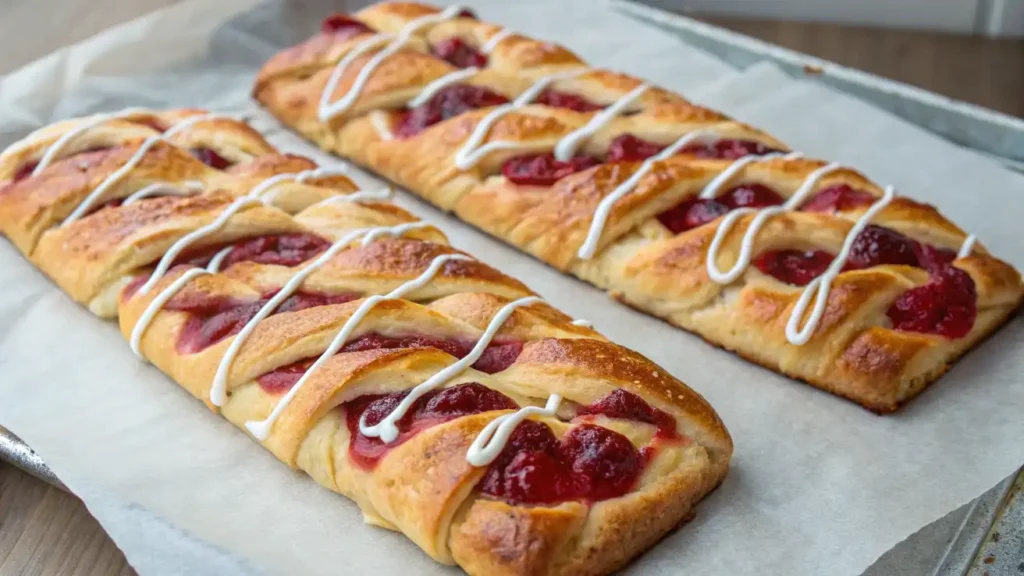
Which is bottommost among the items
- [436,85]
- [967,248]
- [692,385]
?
[692,385]

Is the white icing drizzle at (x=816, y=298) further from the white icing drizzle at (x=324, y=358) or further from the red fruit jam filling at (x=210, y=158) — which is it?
the red fruit jam filling at (x=210, y=158)

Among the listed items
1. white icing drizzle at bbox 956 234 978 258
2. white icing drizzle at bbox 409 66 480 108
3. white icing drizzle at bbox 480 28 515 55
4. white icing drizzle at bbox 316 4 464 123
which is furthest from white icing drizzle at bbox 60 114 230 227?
white icing drizzle at bbox 956 234 978 258

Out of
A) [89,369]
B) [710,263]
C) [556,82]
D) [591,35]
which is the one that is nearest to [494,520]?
[710,263]

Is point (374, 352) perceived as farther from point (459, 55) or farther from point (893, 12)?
point (893, 12)

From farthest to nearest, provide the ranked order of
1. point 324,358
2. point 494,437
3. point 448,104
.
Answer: point 448,104
point 324,358
point 494,437

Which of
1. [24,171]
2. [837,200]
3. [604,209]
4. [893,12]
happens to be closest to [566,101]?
[604,209]

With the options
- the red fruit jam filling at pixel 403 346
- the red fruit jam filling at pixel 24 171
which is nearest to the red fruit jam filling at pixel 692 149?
the red fruit jam filling at pixel 403 346
